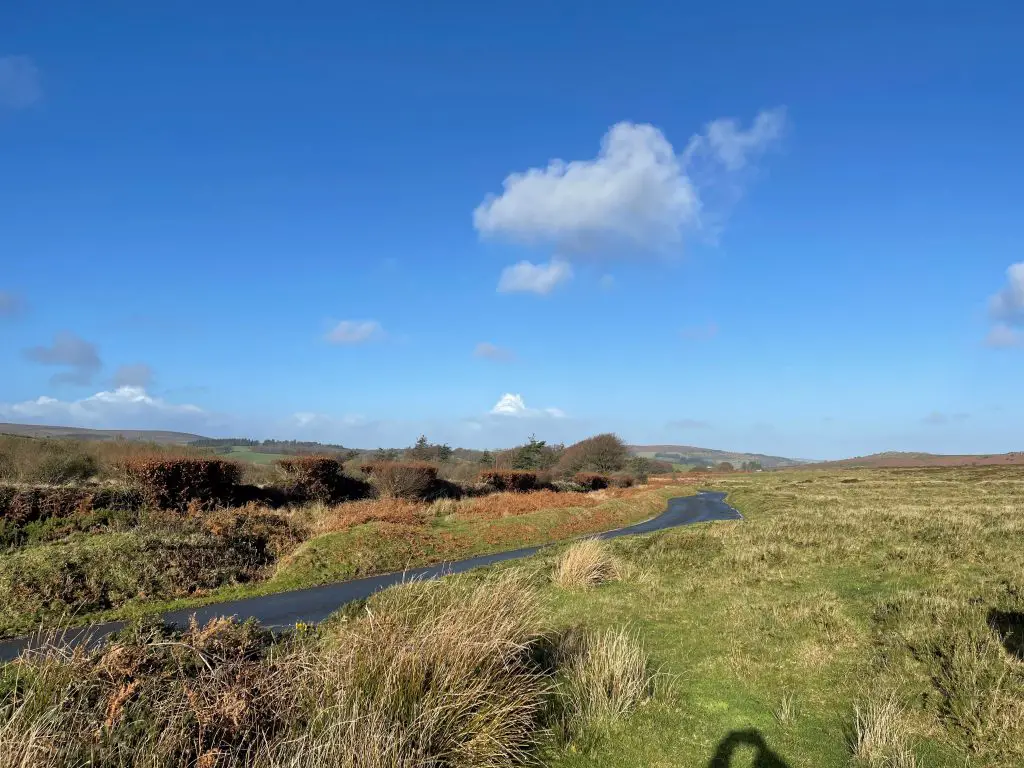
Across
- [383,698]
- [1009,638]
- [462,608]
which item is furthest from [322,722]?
[1009,638]

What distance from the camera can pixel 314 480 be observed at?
1197 inches

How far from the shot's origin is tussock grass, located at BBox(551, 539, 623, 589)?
14453 mm

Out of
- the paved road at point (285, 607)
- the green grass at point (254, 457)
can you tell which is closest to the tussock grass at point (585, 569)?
the paved road at point (285, 607)

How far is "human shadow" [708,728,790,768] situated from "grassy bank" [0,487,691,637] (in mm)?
8633

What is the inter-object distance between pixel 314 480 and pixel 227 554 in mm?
12650

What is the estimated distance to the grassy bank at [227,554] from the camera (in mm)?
13719

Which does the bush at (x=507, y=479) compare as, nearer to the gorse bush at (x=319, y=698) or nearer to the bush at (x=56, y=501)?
the bush at (x=56, y=501)

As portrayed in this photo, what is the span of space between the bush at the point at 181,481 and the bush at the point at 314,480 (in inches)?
196

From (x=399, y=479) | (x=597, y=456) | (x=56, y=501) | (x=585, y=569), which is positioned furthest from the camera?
(x=597, y=456)

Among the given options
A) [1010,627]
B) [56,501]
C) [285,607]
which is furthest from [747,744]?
[56,501]

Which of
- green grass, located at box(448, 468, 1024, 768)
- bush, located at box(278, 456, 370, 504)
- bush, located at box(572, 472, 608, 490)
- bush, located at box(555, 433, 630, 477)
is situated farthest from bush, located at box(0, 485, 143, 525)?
bush, located at box(555, 433, 630, 477)

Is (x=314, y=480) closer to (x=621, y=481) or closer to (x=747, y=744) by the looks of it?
(x=747, y=744)

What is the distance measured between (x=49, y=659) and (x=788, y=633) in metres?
10.2

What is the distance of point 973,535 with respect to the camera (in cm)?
1775
